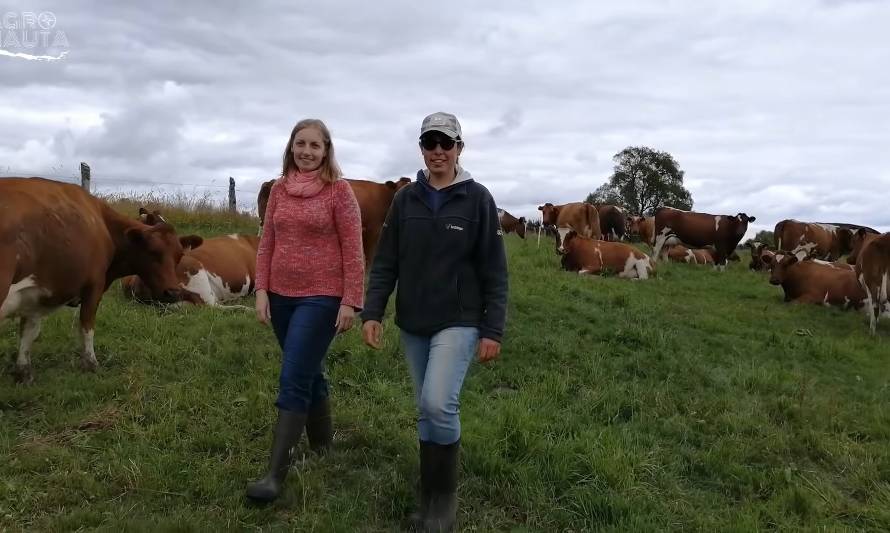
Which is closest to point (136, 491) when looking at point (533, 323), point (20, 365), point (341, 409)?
point (341, 409)

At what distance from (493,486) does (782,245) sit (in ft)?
73.1

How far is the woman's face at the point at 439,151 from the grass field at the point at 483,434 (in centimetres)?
197

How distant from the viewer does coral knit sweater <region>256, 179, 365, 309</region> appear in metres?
3.96

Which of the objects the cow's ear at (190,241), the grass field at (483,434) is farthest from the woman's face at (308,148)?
the cow's ear at (190,241)

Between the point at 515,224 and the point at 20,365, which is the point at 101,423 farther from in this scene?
the point at 515,224

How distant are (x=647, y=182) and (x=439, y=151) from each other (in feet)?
208

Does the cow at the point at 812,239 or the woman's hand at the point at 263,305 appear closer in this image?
the woman's hand at the point at 263,305

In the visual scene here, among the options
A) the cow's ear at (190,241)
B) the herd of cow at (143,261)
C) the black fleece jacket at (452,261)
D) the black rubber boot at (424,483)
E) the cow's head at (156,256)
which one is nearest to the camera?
the black fleece jacket at (452,261)

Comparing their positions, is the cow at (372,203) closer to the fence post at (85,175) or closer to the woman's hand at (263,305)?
the woman's hand at (263,305)

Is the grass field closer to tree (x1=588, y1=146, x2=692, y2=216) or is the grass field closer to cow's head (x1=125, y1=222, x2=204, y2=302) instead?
cow's head (x1=125, y1=222, x2=204, y2=302)

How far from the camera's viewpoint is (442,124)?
3555 millimetres

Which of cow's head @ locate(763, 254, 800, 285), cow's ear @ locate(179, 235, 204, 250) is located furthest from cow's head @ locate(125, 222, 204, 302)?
cow's head @ locate(763, 254, 800, 285)

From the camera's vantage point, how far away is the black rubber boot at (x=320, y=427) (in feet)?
14.9

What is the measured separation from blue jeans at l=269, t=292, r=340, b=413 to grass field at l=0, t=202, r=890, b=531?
23.8 inches
